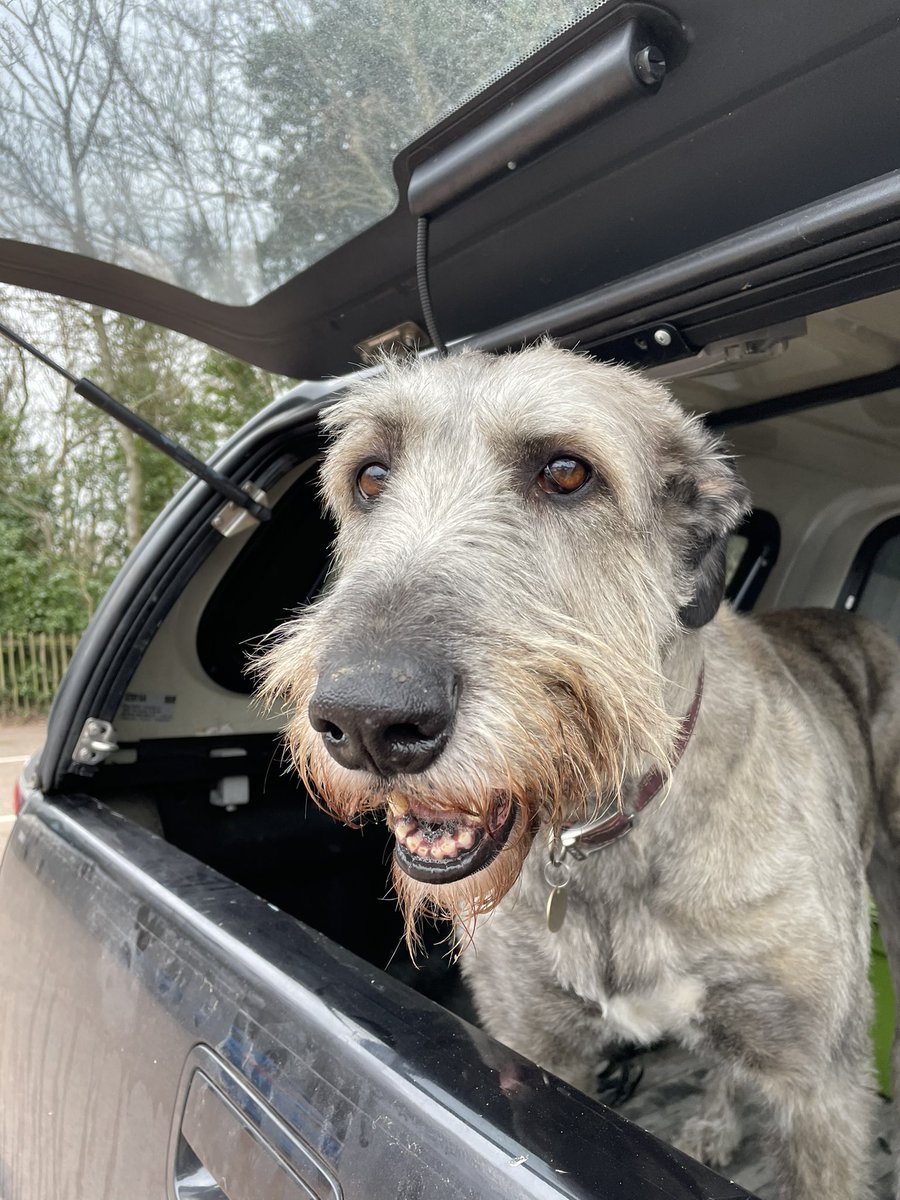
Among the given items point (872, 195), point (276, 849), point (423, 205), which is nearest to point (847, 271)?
point (872, 195)

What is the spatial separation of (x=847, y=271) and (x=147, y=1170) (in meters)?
1.76

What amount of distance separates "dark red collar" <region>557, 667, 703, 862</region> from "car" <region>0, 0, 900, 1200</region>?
454mm

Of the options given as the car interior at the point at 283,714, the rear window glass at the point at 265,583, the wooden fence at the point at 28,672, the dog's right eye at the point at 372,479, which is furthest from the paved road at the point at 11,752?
the dog's right eye at the point at 372,479

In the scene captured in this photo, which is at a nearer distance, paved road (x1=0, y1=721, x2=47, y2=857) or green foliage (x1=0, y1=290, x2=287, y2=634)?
paved road (x1=0, y1=721, x2=47, y2=857)

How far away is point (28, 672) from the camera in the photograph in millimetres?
14484

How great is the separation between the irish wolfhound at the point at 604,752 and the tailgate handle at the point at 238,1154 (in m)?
0.38

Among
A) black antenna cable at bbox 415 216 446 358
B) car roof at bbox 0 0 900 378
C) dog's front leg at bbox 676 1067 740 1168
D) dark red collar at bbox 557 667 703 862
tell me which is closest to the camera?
car roof at bbox 0 0 900 378

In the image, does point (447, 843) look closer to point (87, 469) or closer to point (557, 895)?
point (557, 895)

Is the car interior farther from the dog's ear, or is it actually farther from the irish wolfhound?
the irish wolfhound

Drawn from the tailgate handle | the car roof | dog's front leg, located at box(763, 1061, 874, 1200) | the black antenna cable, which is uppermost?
the car roof

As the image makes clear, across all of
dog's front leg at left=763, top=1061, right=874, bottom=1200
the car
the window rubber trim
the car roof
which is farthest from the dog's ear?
the window rubber trim

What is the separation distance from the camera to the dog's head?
3.67 ft

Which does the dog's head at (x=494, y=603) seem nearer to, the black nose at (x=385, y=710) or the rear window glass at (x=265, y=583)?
the black nose at (x=385, y=710)

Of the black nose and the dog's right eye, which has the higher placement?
the dog's right eye
